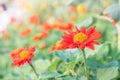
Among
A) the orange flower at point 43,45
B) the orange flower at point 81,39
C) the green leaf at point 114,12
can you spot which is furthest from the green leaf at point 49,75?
the orange flower at point 43,45

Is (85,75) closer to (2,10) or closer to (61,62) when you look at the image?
(61,62)

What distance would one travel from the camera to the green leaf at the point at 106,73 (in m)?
1.54

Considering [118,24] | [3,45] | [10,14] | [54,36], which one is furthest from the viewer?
[10,14]

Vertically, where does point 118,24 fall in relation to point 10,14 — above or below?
below

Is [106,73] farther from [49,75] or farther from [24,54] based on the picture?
[24,54]

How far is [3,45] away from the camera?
4062 mm

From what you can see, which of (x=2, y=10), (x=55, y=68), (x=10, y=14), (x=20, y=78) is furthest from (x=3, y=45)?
(x=55, y=68)

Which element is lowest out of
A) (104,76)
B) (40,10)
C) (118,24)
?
(104,76)

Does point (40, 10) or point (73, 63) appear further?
point (40, 10)

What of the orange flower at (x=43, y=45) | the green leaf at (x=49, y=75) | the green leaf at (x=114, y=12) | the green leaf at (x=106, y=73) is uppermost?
the green leaf at (x=114, y=12)

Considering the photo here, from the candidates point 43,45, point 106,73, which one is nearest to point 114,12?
point 106,73

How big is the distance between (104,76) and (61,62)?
32 cm

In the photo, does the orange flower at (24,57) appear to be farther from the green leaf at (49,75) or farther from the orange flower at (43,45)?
the orange flower at (43,45)

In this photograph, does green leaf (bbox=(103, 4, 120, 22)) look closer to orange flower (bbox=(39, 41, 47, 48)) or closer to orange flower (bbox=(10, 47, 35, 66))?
orange flower (bbox=(10, 47, 35, 66))
